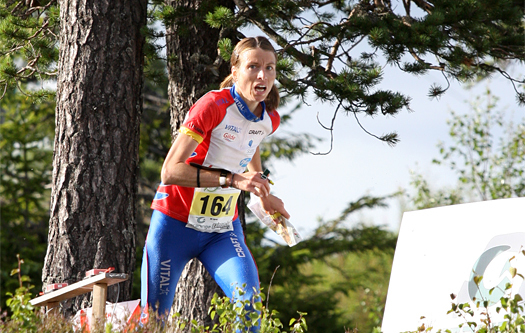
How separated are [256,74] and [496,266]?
2.14m

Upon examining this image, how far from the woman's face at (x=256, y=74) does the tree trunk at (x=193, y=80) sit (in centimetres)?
120

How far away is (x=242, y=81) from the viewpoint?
11.4 ft

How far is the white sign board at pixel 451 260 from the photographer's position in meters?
3.91

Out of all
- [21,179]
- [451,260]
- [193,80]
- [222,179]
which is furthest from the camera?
[21,179]

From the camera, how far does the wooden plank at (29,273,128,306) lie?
9.53 ft

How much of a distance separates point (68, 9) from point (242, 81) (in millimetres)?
1918

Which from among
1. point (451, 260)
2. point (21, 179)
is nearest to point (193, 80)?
point (451, 260)

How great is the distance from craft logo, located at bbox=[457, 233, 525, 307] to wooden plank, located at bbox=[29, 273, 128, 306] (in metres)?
2.39

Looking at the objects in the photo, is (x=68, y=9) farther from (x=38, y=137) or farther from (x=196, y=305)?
(x=38, y=137)

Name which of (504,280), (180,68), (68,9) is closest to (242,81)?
(180,68)

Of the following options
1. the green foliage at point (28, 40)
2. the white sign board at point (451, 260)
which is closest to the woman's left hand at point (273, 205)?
the white sign board at point (451, 260)

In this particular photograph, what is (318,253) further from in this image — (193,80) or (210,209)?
(210,209)

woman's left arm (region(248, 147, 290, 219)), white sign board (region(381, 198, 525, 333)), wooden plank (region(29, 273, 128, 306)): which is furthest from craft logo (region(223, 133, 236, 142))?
white sign board (region(381, 198, 525, 333))

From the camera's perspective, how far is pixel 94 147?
432cm
